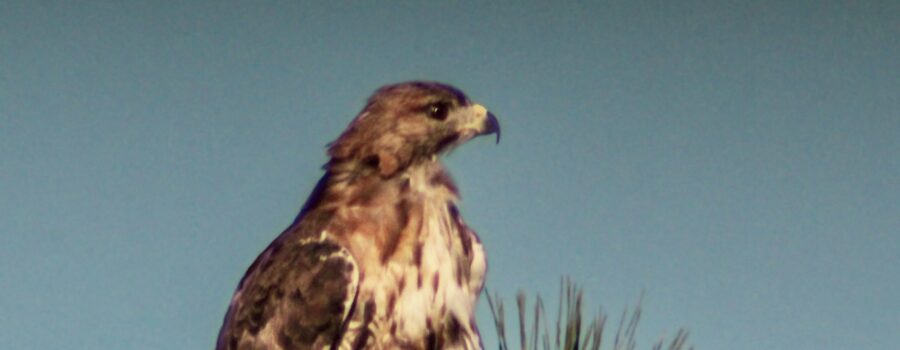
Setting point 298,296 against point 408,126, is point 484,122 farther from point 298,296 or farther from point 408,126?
point 298,296

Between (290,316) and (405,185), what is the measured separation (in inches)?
28.6

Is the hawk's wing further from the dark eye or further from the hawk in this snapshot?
the dark eye

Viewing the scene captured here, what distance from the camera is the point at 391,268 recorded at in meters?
6.45

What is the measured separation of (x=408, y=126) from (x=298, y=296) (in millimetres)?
847

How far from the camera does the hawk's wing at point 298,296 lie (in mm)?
6445

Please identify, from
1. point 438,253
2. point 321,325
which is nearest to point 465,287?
point 438,253

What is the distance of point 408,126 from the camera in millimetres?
6719

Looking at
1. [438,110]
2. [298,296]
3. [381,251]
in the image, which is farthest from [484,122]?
[298,296]

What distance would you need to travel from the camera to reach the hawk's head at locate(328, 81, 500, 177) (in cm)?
671

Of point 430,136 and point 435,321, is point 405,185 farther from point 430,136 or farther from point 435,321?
point 435,321

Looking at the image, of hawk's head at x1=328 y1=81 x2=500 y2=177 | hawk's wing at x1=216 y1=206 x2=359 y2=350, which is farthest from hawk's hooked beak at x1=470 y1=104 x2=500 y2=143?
hawk's wing at x1=216 y1=206 x2=359 y2=350

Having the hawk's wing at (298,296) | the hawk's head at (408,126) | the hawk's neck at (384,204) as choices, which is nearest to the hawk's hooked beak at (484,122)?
the hawk's head at (408,126)

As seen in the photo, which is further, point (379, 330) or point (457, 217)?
point (457, 217)

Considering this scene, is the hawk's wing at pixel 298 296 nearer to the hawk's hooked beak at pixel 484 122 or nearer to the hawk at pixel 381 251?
the hawk at pixel 381 251
